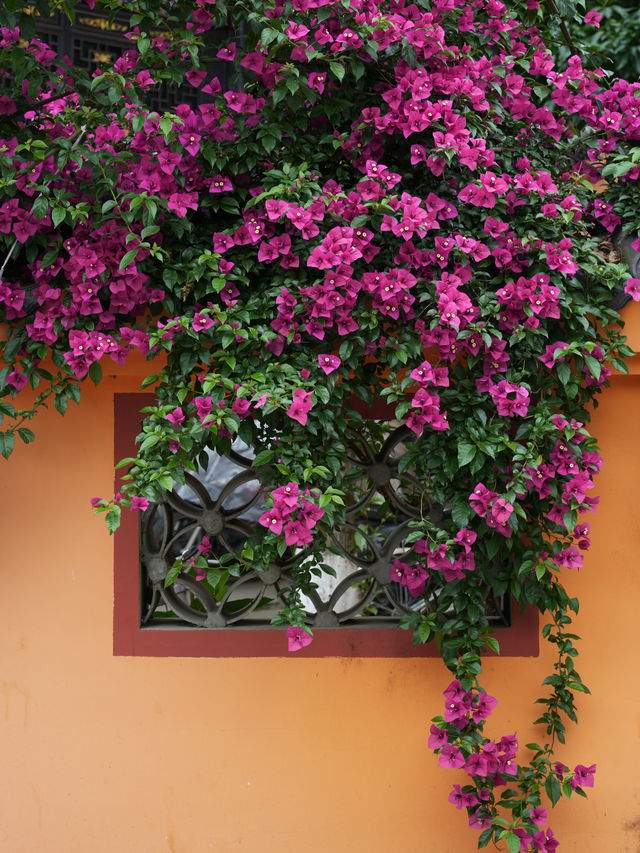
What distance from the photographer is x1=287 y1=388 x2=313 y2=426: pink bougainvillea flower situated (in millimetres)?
2234

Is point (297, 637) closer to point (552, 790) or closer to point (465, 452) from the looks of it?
point (465, 452)

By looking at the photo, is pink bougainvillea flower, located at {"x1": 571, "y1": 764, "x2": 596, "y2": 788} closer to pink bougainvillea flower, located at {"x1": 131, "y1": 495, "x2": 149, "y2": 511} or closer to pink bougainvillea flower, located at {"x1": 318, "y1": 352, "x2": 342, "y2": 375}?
pink bougainvillea flower, located at {"x1": 318, "y1": 352, "x2": 342, "y2": 375}

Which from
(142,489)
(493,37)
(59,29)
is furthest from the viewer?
(59,29)

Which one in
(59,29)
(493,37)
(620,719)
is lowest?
(620,719)

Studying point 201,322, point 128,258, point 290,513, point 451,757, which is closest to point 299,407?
point 290,513

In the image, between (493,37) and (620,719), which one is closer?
(493,37)

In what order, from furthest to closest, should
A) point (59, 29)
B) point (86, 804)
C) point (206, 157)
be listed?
point (59, 29) → point (86, 804) → point (206, 157)

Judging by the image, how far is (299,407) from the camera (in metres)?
2.24

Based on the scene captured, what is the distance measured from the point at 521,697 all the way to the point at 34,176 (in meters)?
2.44

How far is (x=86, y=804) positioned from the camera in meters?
2.87

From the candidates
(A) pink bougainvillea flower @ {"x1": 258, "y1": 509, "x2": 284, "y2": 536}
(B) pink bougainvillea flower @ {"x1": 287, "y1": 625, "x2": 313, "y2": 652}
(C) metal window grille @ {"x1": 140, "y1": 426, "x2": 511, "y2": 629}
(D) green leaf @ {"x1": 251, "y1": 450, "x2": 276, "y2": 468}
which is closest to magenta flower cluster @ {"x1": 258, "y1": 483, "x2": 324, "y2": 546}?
(A) pink bougainvillea flower @ {"x1": 258, "y1": 509, "x2": 284, "y2": 536}

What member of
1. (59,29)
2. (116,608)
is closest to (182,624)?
(116,608)

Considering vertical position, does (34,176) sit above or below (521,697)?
above

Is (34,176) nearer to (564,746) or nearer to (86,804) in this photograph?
(86,804)
